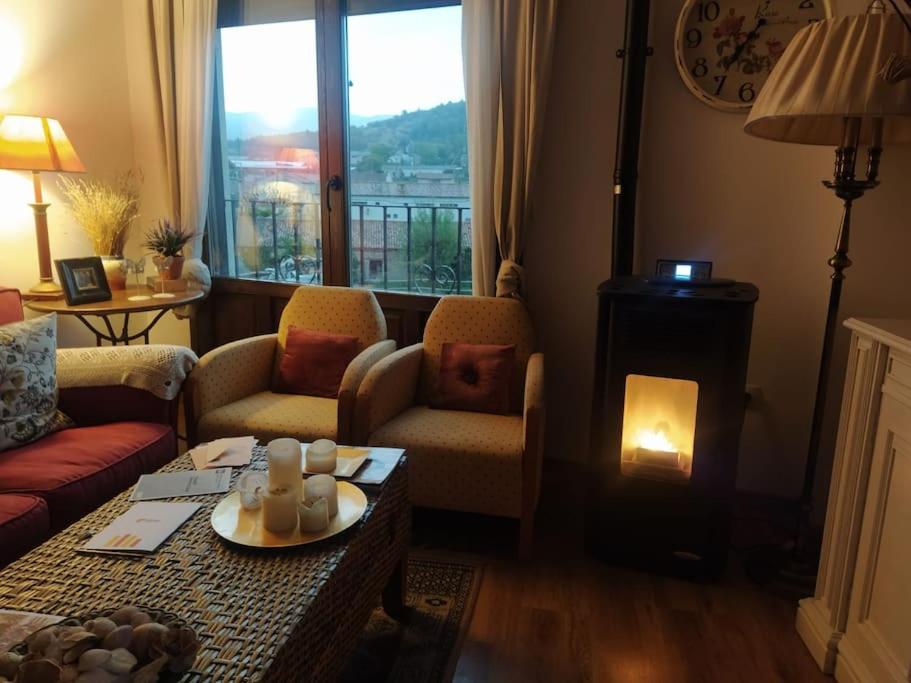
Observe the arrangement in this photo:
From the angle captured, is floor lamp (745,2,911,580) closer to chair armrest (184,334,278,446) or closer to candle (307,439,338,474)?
candle (307,439,338,474)

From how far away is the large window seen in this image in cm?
290

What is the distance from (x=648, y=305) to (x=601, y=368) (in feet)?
0.89

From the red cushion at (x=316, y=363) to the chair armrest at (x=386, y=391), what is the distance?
288 mm

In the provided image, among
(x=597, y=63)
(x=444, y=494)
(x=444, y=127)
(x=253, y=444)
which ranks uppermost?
(x=597, y=63)

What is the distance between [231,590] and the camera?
1.22 m

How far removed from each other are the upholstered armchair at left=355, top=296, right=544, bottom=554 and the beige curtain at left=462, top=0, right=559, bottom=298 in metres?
0.54

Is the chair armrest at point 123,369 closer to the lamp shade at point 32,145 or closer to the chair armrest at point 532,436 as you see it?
the lamp shade at point 32,145

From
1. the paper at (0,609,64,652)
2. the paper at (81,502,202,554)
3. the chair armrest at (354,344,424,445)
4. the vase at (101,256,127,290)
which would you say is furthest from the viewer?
the vase at (101,256,127,290)

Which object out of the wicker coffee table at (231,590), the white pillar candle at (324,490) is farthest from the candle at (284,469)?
the wicker coffee table at (231,590)

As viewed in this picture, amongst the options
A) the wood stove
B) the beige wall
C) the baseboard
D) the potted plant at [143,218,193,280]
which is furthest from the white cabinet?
the potted plant at [143,218,193,280]

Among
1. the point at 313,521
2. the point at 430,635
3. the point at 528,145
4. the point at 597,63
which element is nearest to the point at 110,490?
the point at 313,521

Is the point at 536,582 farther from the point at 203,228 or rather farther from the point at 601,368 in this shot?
the point at 203,228

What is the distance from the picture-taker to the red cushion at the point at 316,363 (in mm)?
2691

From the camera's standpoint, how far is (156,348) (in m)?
2.35
